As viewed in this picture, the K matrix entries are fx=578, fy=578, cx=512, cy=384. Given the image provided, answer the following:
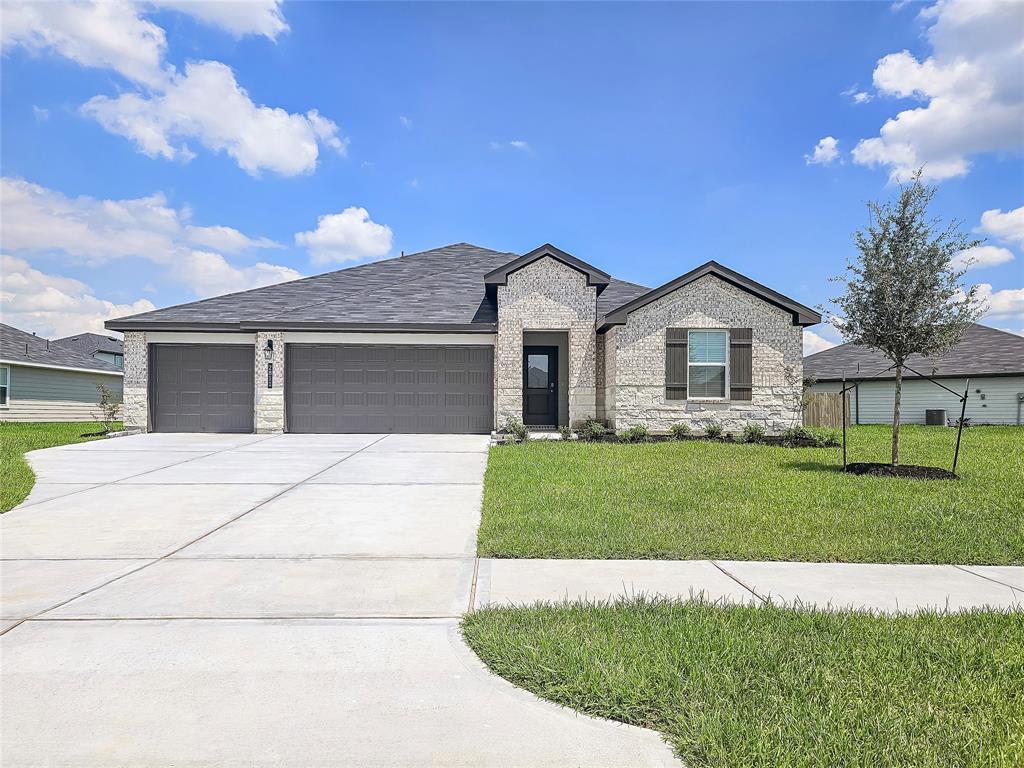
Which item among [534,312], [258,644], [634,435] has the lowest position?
[258,644]

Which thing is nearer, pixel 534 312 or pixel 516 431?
pixel 516 431

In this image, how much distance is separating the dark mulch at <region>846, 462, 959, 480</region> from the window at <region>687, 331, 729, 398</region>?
18.7 ft

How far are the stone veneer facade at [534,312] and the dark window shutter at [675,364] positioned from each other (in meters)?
2.24

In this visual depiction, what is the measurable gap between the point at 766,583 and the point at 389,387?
13754 millimetres

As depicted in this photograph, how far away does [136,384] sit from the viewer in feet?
54.7

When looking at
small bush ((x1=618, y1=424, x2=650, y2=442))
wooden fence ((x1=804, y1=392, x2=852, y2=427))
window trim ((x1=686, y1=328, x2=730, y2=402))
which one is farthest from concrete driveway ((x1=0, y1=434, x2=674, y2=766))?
wooden fence ((x1=804, y1=392, x2=852, y2=427))

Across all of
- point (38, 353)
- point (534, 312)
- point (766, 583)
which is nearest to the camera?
point (766, 583)

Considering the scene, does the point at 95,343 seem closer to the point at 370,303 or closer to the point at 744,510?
the point at 370,303

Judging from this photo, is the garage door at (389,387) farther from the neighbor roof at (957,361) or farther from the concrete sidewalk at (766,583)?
the neighbor roof at (957,361)

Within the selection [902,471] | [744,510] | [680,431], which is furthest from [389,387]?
[902,471]

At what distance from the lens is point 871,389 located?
83.5 ft

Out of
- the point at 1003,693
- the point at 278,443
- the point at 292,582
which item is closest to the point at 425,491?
the point at 292,582

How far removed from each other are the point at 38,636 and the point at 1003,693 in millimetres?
5259

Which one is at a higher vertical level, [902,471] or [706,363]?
[706,363]
